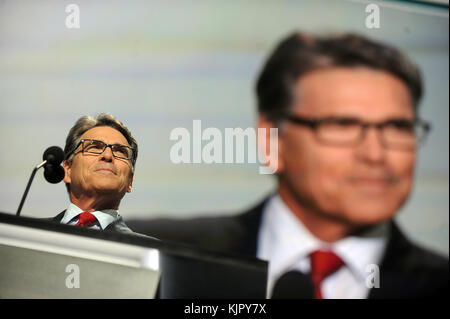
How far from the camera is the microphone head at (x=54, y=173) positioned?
82.1 inches

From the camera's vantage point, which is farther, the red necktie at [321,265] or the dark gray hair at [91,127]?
the dark gray hair at [91,127]

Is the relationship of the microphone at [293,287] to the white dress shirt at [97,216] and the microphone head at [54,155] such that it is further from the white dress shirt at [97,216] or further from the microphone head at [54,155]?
the microphone head at [54,155]

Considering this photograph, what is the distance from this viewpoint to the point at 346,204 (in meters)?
1.71

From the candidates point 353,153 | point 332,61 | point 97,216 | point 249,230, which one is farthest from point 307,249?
point 97,216

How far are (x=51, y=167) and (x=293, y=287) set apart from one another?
1086mm

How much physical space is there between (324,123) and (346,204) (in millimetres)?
277

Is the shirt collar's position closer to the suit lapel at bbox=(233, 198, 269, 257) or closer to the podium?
the suit lapel at bbox=(233, 198, 269, 257)

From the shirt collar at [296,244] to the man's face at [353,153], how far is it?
7cm

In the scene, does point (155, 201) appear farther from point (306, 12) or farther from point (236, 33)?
point (306, 12)

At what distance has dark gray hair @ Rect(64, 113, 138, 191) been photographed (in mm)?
1986

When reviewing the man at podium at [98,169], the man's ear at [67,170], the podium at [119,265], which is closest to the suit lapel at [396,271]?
the podium at [119,265]

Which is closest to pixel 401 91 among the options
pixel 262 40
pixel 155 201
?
pixel 262 40

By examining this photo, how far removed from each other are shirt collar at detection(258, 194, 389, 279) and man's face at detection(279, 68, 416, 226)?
0.07 metres

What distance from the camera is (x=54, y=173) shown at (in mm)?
2098
